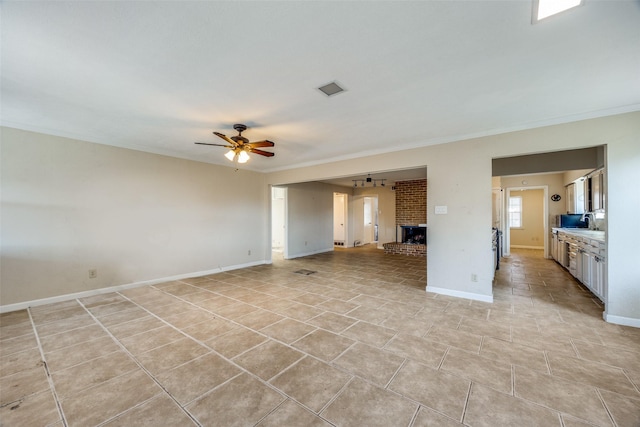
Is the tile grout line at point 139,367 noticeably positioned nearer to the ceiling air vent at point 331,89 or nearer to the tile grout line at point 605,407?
the tile grout line at point 605,407

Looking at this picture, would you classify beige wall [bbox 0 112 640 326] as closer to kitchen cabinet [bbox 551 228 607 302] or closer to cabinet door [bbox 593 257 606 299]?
cabinet door [bbox 593 257 606 299]

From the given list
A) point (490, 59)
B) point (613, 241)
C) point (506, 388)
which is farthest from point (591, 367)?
point (490, 59)

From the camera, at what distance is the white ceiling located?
1.49m

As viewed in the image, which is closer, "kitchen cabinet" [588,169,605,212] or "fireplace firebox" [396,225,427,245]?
"kitchen cabinet" [588,169,605,212]

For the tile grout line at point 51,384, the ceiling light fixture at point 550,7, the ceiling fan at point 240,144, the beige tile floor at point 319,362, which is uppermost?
the ceiling light fixture at point 550,7

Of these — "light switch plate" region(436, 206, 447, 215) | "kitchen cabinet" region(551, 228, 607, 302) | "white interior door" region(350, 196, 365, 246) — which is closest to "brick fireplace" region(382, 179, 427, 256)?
"white interior door" region(350, 196, 365, 246)

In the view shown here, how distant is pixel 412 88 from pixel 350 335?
2510 millimetres

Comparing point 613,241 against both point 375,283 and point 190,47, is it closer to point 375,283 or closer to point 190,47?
point 375,283

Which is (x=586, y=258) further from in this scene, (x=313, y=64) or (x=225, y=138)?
(x=225, y=138)

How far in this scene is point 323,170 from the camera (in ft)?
17.6

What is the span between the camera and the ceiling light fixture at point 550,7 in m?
1.39

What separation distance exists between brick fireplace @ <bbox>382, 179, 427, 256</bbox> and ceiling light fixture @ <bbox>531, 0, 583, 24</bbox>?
7050mm

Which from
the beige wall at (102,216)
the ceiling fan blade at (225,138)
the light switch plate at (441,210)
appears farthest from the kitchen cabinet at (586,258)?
the beige wall at (102,216)

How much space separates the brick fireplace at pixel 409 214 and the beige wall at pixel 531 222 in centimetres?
382
